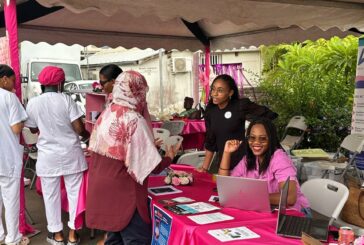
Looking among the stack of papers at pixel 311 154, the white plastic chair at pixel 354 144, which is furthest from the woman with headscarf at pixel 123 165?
the white plastic chair at pixel 354 144

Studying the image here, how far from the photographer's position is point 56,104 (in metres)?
3.09

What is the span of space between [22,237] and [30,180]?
236 centimetres

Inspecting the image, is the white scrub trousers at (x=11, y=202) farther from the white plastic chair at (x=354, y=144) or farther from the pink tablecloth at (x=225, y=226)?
the white plastic chair at (x=354, y=144)

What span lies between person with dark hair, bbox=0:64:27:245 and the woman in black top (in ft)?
4.82

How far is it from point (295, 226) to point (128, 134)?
0.88 m

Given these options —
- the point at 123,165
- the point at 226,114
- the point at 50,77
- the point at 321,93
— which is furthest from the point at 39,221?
the point at 321,93

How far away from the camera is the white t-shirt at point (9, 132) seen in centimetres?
311

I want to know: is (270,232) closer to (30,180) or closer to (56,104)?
(56,104)

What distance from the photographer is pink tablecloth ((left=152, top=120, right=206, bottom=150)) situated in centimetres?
629

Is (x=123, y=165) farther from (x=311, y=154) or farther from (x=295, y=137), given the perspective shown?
(x=295, y=137)

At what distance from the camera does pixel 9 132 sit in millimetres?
3156

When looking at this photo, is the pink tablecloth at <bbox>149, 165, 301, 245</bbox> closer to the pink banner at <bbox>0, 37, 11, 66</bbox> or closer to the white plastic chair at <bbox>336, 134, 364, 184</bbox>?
the pink banner at <bbox>0, 37, 11, 66</bbox>

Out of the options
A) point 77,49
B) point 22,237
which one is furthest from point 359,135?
point 77,49

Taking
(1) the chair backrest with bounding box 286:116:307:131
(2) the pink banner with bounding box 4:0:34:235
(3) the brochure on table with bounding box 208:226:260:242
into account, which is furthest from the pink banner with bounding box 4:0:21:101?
(1) the chair backrest with bounding box 286:116:307:131
